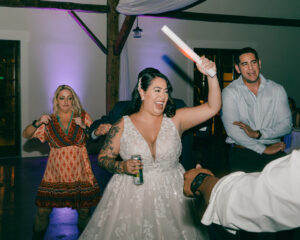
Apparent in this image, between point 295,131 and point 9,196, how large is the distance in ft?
12.0

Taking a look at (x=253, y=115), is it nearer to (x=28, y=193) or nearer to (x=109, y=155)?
(x=109, y=155)

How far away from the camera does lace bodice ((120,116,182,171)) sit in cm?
202

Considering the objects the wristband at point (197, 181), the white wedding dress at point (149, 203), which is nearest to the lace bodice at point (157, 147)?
the white wedding dress at point (149, 203)

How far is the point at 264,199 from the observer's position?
0.93 meters

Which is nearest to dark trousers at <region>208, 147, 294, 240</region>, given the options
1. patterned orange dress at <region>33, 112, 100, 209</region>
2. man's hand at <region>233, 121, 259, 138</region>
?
man's hand at <region>233, 121, 259, 138</region>

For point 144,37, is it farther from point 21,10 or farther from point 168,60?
point 21,10

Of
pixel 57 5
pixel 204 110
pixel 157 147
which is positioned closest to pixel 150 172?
pixel 157 147

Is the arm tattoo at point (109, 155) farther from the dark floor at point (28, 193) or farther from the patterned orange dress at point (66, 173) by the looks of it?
the dark floor at point (28, 193)

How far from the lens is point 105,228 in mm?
1867

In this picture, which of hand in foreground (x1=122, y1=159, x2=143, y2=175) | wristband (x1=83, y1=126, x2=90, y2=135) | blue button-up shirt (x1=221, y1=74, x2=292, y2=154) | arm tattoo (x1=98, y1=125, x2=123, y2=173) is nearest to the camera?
hand in foreground (x1=122, y1=159, x2=143, y2=175)

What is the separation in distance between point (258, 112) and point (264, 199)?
1.75m

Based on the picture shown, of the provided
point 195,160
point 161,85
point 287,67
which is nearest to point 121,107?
point 161,85

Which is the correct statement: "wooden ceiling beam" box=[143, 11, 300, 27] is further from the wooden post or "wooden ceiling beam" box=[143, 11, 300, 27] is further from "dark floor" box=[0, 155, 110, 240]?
"dark floor" box=[0, 155, 110, 240]

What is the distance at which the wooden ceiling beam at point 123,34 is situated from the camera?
538cm
